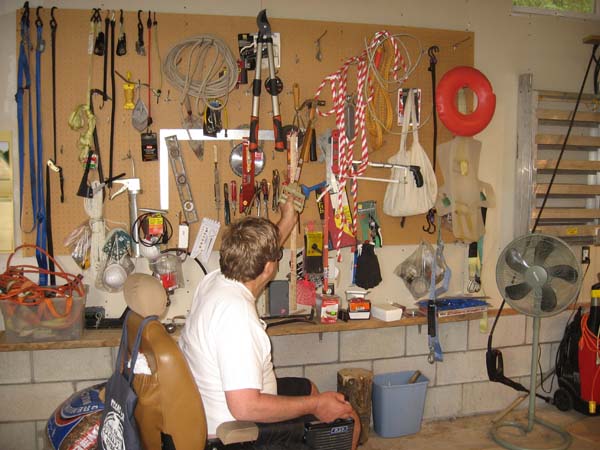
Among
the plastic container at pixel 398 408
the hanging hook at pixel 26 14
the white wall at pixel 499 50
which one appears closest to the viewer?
the hanging hook at pixel 26 14

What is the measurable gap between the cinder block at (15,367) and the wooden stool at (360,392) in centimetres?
177

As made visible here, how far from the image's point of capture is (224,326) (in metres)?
1.71

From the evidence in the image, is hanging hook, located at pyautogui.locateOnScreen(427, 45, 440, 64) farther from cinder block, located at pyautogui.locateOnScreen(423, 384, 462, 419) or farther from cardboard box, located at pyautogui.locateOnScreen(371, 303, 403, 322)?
cinder block, located at pyautogui.locateOnScreen(423, 384, 462, 419)

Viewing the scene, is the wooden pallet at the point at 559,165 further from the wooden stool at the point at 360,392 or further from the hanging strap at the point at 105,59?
the hanging strap at the point at 105,59

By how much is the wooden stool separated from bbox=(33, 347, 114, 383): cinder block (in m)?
1.35

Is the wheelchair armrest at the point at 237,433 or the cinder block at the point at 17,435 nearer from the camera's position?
the wheelchair armrest at the point at 237,433

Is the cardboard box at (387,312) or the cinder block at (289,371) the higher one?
the cardboard box at (387,312)

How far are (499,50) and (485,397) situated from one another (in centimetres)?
236

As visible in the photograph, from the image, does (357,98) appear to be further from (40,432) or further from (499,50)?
(40,432)

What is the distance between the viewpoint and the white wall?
305 cm

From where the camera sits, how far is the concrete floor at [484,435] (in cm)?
290

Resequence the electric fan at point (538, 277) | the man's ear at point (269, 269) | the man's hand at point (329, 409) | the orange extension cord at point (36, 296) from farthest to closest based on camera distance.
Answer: the electric fan at point (538, 277)
the orange extension cord at point (36, 296)
the man's ear at point (269, 269)
the man's hand at point (329, 409)

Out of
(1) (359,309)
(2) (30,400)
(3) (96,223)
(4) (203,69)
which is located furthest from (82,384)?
(4) (203,69)

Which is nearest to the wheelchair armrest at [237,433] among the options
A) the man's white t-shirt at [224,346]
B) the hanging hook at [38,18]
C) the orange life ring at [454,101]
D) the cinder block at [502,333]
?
the man's white t-shirt at [224,346]
